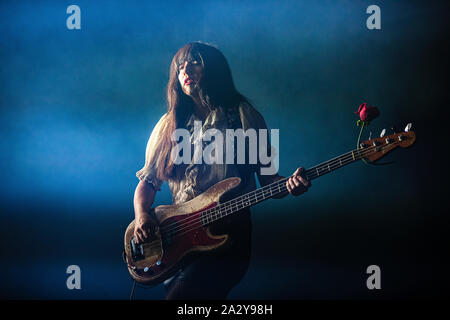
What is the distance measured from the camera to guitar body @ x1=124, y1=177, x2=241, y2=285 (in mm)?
2021

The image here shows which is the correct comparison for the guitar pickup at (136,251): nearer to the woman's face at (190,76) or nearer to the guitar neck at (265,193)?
the guitar neck at (265,193)

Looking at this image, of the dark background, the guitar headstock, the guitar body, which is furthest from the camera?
the dark background

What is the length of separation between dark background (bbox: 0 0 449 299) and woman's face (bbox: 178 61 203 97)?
0.37 ft

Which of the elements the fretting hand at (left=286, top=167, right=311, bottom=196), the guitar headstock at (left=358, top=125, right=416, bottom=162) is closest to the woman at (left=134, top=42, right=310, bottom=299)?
the fretting hand at (left=286, top=167, right=311, bottom=196)

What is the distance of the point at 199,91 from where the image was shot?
7.18ft

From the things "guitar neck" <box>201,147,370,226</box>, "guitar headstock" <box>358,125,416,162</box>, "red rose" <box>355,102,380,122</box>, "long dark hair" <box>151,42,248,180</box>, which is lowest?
"guitar neck" <box>201,147,370,226</box>

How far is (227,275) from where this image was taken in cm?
212

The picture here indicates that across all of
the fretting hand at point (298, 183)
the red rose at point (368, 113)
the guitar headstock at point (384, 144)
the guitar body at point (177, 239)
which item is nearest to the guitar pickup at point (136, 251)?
the guitar body at point (177, 239)

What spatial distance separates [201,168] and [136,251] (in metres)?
0.54

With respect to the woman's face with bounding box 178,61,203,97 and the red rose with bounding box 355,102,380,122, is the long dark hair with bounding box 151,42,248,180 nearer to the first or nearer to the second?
the woman's face with bounding box 178,61,203,97

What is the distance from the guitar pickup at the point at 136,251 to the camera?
6.88ft

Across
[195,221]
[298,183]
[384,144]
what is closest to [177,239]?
[195,221]

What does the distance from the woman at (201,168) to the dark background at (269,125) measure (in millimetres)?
64
